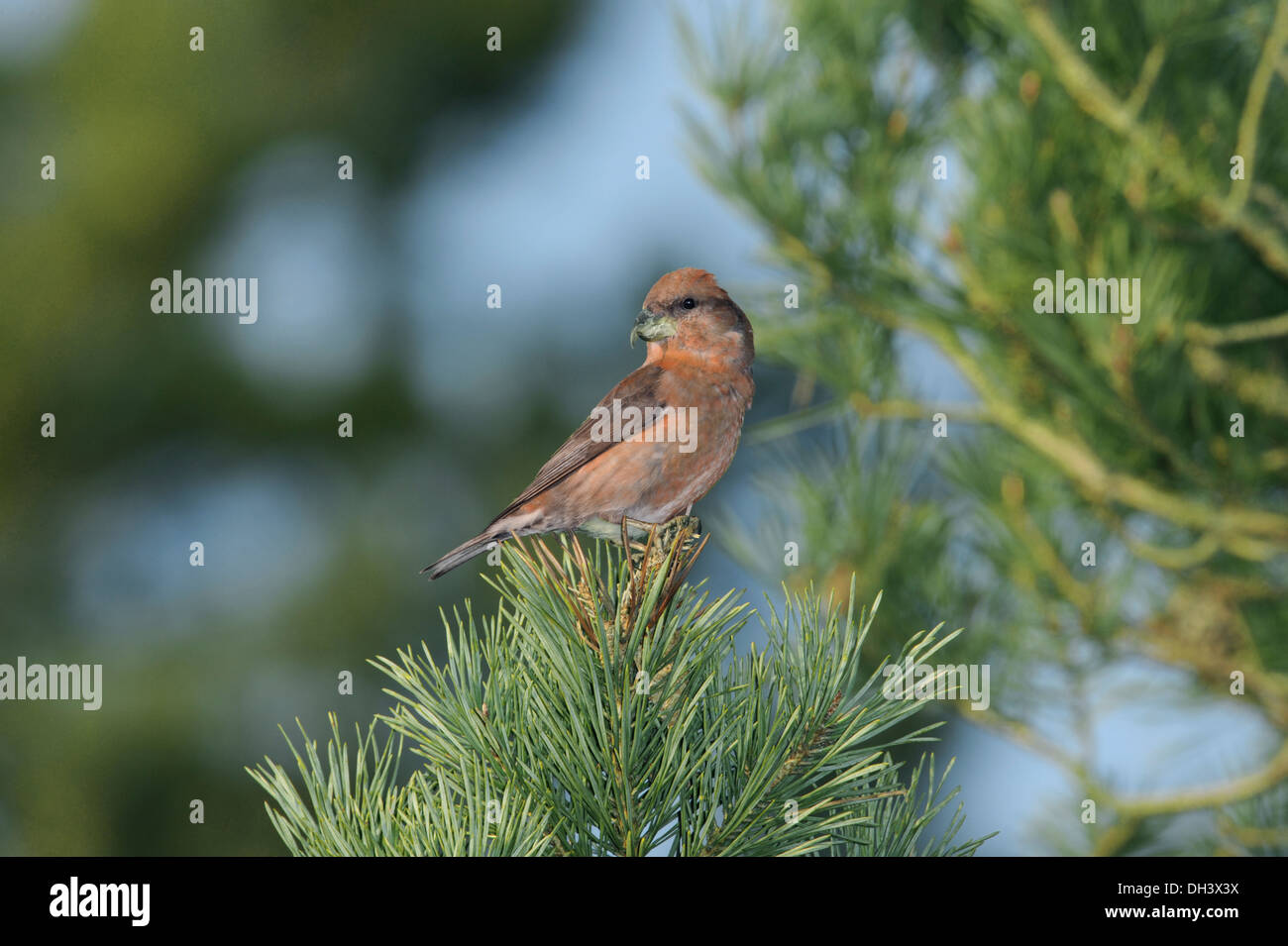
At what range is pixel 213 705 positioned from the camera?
7.42 metres

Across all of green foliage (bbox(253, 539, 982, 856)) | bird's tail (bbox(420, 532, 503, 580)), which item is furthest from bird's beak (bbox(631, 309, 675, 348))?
green foliage (bbox(253, 539, 982, 856))

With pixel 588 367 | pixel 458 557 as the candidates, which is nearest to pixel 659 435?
pixel 458 557

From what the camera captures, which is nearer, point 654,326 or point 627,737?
point 627,737

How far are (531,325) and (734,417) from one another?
5958mm

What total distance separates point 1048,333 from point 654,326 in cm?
98

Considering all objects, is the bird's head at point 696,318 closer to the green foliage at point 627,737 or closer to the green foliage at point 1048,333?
the green foliage at point 1048,333

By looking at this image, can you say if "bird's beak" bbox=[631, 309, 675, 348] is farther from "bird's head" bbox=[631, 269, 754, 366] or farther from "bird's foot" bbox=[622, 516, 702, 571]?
"bird's foot" bbox=[622, 516, 702, 571]

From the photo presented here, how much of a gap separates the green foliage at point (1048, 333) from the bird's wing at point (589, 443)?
2.01 ft

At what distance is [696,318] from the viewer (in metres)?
2.55

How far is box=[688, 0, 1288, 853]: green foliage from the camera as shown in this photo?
8.93 ft

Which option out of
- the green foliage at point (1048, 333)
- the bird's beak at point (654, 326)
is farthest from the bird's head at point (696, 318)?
the green foliage at point (1048, 333)

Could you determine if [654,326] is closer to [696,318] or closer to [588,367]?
[696,318]

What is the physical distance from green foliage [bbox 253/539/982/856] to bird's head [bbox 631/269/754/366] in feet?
3.35
